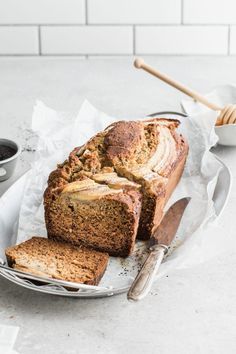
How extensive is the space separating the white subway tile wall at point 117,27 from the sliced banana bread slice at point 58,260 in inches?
71.5

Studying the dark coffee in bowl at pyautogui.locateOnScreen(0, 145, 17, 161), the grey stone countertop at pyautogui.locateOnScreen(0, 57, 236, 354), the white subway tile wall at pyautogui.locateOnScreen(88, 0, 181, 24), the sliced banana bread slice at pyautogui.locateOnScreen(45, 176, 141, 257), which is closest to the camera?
the grey stone countertop at pyautogui.locateOnScreen(0, 57, 236, 354)

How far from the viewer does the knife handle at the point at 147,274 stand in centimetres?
150

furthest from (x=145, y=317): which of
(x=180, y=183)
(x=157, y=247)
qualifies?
(x=180, y=183)

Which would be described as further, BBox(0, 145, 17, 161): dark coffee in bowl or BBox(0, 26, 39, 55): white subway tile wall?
BBox(0, 26, 39, 55): white subway tile wall

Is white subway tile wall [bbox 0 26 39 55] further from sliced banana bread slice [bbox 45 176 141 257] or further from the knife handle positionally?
the knife handle

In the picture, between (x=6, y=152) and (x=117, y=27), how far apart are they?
1.41m

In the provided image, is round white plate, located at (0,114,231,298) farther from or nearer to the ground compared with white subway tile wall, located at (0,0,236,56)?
nearer to the ground

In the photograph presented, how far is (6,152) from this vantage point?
215 cm

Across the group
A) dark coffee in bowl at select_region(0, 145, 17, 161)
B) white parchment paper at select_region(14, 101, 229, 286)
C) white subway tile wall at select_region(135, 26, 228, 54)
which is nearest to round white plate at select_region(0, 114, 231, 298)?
white parchment paper at select_region(14, 101, 229, 286)

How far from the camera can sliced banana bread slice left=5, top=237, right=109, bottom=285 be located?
5.30 ft

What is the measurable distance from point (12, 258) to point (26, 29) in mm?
1947

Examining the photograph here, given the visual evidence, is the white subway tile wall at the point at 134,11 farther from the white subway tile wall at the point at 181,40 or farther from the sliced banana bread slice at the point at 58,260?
the sliced banana bread slice at the point at 58,260

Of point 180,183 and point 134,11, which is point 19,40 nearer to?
point 134,11

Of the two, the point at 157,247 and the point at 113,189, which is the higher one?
the point at 113,189
